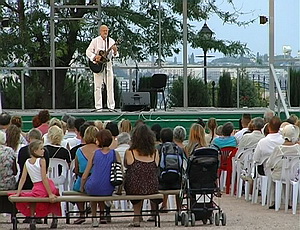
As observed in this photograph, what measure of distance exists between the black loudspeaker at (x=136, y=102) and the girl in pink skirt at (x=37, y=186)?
7051 millimetres

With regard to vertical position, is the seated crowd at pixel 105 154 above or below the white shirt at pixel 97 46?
below

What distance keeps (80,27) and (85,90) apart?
1.39 metres

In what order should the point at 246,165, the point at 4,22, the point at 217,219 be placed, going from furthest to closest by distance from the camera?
the point at 4,22, the point at 246,165, the point at 217,219

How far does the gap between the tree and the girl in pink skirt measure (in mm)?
9092

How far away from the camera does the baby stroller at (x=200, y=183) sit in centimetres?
980

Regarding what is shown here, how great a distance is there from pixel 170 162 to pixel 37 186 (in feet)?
4.92

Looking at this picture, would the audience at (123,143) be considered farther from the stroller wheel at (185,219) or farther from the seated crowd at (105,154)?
the stroller wheel at (185,219)

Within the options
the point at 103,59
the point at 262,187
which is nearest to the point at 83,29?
the point at 103,59

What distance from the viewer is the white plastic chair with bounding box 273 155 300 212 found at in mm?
10820

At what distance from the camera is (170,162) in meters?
10.2

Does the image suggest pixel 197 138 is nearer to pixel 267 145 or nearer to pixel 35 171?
pixel 267 145

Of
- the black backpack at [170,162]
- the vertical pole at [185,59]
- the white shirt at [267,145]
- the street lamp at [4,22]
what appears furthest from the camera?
the street lamp at [4,22]

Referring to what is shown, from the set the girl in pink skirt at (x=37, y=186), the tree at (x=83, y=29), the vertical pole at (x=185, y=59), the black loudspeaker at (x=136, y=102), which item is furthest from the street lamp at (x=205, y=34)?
the girl in pink skirt at (x=37, y=186)

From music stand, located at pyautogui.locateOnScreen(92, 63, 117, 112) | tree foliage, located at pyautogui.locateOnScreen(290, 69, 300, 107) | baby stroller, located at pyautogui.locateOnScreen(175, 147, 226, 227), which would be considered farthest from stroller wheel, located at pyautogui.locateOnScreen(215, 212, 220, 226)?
tree foliage, located at pyautogui.locateOnScreen(290, 69, 300, 107)
